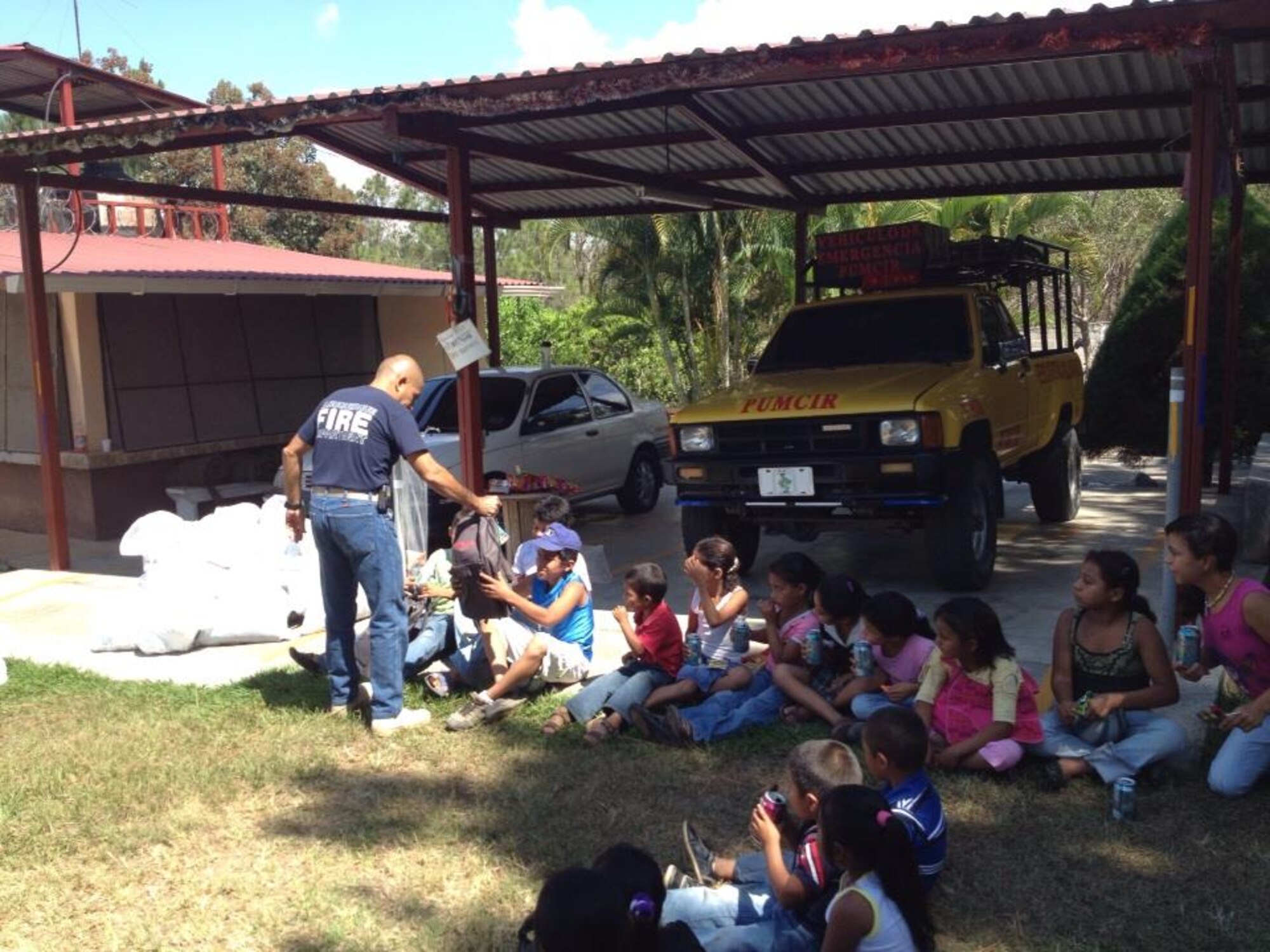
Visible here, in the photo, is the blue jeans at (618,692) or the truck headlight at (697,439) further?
the truck headlight at (697,439)

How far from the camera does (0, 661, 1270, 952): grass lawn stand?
148 inches

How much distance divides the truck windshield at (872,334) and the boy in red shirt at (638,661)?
337 centimetres

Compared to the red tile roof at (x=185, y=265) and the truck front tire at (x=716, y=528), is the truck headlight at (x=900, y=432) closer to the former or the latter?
the truck front tire at (x=716, y=528)

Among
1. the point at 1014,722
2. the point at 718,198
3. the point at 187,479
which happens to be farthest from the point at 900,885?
the point at 187,479

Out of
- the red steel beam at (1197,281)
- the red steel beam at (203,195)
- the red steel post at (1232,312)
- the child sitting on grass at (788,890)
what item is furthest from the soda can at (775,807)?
the red steel post at (1232,312)

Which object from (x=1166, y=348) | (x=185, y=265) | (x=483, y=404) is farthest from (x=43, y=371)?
(x=1166, y=348)

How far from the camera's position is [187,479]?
12453 mm

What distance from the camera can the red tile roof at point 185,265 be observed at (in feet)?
35.9

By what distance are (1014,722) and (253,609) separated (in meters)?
4.71

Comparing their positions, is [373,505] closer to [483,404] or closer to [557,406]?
[483,404]

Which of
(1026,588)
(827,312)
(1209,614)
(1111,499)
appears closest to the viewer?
(1209,614)

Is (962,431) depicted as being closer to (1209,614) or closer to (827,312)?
(827,312)

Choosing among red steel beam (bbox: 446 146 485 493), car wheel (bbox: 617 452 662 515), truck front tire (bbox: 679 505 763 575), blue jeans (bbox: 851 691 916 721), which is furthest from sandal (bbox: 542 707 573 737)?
car wheel (bbox: 617 452 662 515)

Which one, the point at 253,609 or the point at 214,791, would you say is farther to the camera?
the point at 253,609
